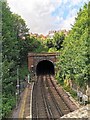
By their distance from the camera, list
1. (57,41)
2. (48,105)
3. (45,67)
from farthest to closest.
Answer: (57,41) → (45,67) → (48,105)

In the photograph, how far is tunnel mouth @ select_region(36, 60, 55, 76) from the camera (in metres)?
81.3

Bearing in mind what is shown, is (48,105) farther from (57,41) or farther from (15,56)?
(57,41)

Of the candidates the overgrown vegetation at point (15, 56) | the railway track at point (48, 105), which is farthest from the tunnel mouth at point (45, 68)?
the overgrown vegetation at point (15, 56)

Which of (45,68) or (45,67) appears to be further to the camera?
(45,67)

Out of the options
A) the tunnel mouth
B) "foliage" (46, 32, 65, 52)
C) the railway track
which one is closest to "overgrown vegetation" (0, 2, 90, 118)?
the railway track

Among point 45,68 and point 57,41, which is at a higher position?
point 57,41

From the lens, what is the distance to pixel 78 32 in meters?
36.6

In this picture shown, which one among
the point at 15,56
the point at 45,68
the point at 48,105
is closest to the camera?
the point at 15,56

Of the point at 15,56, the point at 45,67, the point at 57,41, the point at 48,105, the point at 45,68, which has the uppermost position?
the point at 57,41

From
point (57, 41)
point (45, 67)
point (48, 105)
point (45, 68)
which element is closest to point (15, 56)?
point (48, 105)

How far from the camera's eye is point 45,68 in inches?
3423

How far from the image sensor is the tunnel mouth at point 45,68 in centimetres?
8129

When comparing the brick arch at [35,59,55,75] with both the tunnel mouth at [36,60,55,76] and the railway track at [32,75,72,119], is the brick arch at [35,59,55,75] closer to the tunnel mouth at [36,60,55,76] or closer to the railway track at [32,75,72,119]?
the tunnel mouth at [36,60,55,76]

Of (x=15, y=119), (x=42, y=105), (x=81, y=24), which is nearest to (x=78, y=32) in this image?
(x=81, y=24)
